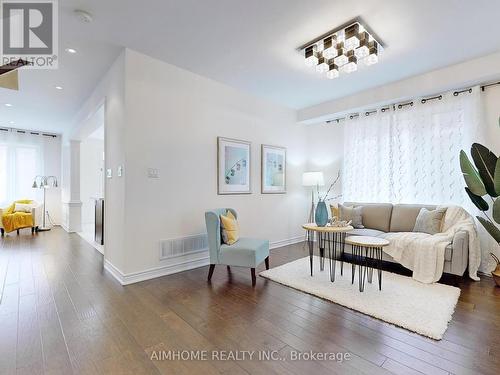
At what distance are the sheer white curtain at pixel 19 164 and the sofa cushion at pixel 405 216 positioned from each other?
30.6 ft

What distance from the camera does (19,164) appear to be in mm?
6934

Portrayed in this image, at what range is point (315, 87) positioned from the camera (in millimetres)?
4234

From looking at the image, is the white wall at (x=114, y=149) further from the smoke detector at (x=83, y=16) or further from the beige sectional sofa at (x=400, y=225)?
the beige sectional sofa at (x=400, y=225)

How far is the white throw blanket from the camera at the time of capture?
3018mm

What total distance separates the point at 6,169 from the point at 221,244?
7357 mm

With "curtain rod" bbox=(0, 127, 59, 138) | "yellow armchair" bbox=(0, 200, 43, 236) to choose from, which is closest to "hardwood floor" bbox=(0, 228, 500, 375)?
"yellow armchair" bbox=(0, 200, 43, 236)

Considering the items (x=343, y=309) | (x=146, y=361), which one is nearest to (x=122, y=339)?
(x=146, y=361)

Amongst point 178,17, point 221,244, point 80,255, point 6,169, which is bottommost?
point 80,255

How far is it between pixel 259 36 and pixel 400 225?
350 centimetres

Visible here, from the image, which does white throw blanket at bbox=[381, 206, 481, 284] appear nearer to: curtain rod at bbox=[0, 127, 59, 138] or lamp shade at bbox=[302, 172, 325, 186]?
lamp shade at bbox=[302, 172, 325, 186]

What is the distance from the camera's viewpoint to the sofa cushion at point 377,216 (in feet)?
13.6

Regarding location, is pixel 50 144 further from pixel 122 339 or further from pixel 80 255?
pixel 122 339

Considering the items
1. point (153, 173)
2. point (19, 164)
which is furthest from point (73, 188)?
point (153, 173)

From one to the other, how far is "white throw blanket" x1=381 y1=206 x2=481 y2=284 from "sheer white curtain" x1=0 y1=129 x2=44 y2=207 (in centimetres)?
920
